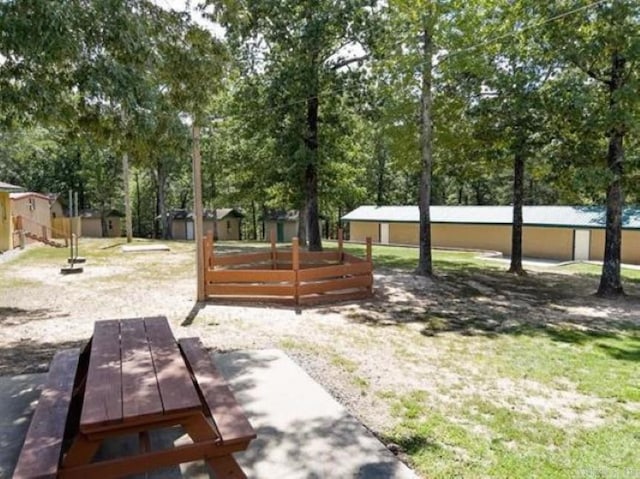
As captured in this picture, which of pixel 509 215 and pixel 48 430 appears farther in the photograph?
pixel 509 215

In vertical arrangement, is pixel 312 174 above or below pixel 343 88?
below

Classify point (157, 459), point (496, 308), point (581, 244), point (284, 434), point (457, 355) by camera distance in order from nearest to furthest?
point (157, 459)
point (284, 434)
point (457, 355)
point (496, 308)
point (581, 244)

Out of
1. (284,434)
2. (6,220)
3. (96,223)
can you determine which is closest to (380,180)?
(96,223)

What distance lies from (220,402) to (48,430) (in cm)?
95

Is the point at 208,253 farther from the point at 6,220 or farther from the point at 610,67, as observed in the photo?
the point at 6,220

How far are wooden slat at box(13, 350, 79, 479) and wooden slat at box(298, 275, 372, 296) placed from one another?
5.64 m

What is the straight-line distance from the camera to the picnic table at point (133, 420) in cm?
249

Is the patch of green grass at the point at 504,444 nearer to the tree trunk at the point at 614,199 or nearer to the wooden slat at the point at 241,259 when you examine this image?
the wooden slat at the point at 241,259

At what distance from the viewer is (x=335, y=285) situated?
31.5 feet

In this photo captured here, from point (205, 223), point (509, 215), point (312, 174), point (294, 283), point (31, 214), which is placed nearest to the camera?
point (294, 283)

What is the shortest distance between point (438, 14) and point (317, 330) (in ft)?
29.3

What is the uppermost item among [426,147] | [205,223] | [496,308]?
[426,147]

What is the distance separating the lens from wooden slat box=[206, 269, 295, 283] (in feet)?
30.1

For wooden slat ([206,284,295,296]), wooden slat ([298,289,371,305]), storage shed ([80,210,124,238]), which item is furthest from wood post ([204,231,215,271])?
storage shed ([80,210,124,238])
